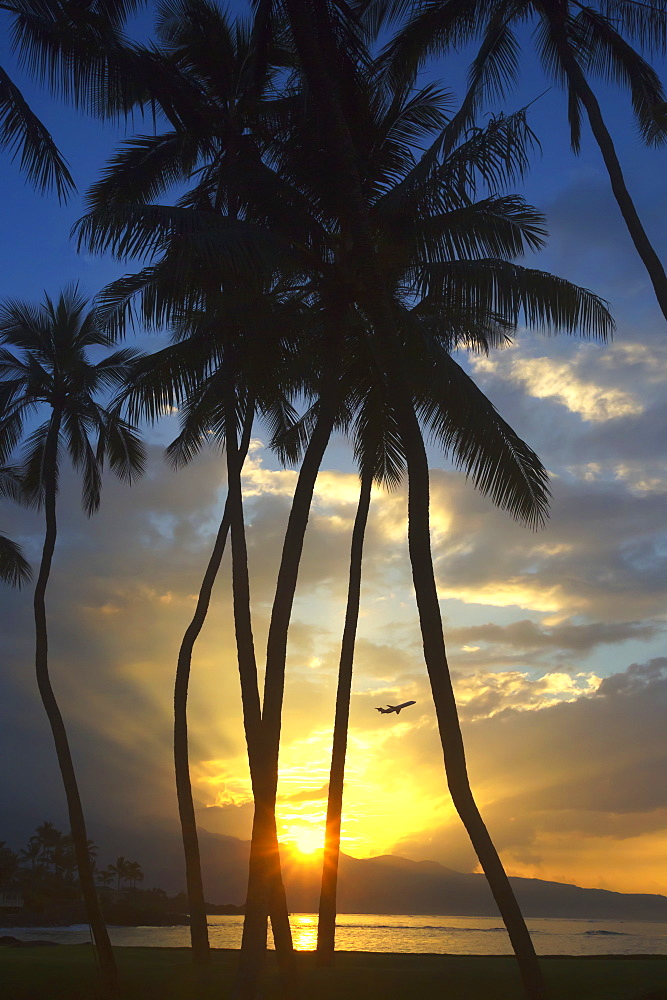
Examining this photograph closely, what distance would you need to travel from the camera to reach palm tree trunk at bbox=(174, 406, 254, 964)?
18.4 meters

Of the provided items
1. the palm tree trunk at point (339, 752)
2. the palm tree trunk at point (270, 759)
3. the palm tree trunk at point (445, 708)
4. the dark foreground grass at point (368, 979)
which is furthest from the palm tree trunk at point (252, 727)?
the palm tree trunk at point (339, 752)

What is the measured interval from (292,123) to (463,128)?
326 cm

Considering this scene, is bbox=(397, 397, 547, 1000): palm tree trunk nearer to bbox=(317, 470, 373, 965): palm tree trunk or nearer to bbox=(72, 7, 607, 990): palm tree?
bbox=(72, 7, 607, 990): palm tree

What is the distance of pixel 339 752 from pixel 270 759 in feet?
18.0

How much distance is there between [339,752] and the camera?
62.1ft

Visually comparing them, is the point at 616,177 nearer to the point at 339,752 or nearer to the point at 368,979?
the point at 339,752

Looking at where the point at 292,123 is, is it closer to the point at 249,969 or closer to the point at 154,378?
the point at 154,378

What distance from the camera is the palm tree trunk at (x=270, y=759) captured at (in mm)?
12570

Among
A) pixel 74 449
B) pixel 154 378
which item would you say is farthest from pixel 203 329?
pixel 74 449

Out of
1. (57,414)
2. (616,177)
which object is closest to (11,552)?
(57,414)

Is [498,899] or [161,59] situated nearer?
[498,899]

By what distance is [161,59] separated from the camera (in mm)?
16578

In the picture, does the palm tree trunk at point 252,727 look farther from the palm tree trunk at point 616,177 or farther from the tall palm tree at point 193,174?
the palm tree trunk at point 616,177

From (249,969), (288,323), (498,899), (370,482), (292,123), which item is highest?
(292,123)
